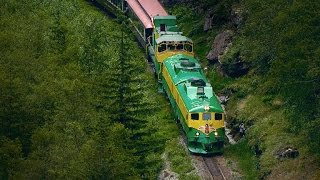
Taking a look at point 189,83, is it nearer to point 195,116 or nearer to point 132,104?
point 195,116

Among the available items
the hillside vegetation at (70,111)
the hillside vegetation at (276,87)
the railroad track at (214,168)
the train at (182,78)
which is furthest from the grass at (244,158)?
the hillside vegetation at (70,111)

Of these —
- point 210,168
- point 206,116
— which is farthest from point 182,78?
point 210,168

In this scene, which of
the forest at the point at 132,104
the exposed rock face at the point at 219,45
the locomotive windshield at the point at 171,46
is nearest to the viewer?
the forest at the point at 132,104

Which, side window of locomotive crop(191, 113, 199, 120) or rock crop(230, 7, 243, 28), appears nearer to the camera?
side window of locomotive crop(191, 113, 199, 120)

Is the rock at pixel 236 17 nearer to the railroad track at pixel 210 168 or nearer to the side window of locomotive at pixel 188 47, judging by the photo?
the side window of locomotive at pixel 188 47

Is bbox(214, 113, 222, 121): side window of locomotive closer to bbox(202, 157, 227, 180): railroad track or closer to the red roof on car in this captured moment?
bbox(202, 157, 227, 180): railroad track

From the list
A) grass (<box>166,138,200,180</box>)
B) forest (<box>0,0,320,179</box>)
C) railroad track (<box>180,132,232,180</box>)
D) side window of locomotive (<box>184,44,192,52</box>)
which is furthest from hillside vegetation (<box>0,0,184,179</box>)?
side window of locomotive (<box>184,44,192,52</box>)
